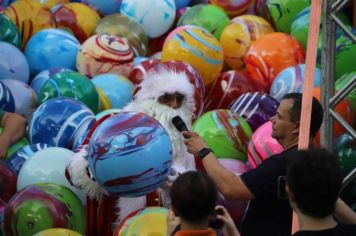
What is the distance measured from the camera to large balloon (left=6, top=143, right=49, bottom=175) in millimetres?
5273

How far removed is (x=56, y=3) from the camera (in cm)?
825

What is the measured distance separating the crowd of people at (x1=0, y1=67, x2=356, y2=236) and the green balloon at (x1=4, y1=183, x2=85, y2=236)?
0.41ft

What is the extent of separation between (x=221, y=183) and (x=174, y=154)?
0.89 m

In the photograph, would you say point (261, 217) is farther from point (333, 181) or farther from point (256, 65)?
point (256, 65)

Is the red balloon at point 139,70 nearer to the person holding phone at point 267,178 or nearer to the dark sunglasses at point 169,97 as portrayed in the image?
the dark sunglasses at point 169,97

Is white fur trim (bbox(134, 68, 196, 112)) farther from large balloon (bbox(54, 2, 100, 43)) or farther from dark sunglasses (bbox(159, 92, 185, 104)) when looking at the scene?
large balloon (bbox(54, 2, 100, 43))

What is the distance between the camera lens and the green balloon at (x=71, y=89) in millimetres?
6172

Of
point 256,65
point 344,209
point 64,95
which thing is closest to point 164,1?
point 256,65

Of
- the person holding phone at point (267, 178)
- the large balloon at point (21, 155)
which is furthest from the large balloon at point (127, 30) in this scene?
the person holding phone at point (267, 178)

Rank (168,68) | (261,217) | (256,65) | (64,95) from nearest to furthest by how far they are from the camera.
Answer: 1. (261,217)
2. (168,68)
3. (64,95)
4. (256,65)

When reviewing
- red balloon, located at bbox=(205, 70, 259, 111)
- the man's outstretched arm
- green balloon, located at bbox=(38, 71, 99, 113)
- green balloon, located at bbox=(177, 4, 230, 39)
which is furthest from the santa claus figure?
green balloon, located at bbox=(177, 4, 230, 39)

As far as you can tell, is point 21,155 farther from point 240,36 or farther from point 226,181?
point 240,36

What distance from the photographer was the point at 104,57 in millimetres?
6820

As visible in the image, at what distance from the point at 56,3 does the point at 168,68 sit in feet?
12.7
